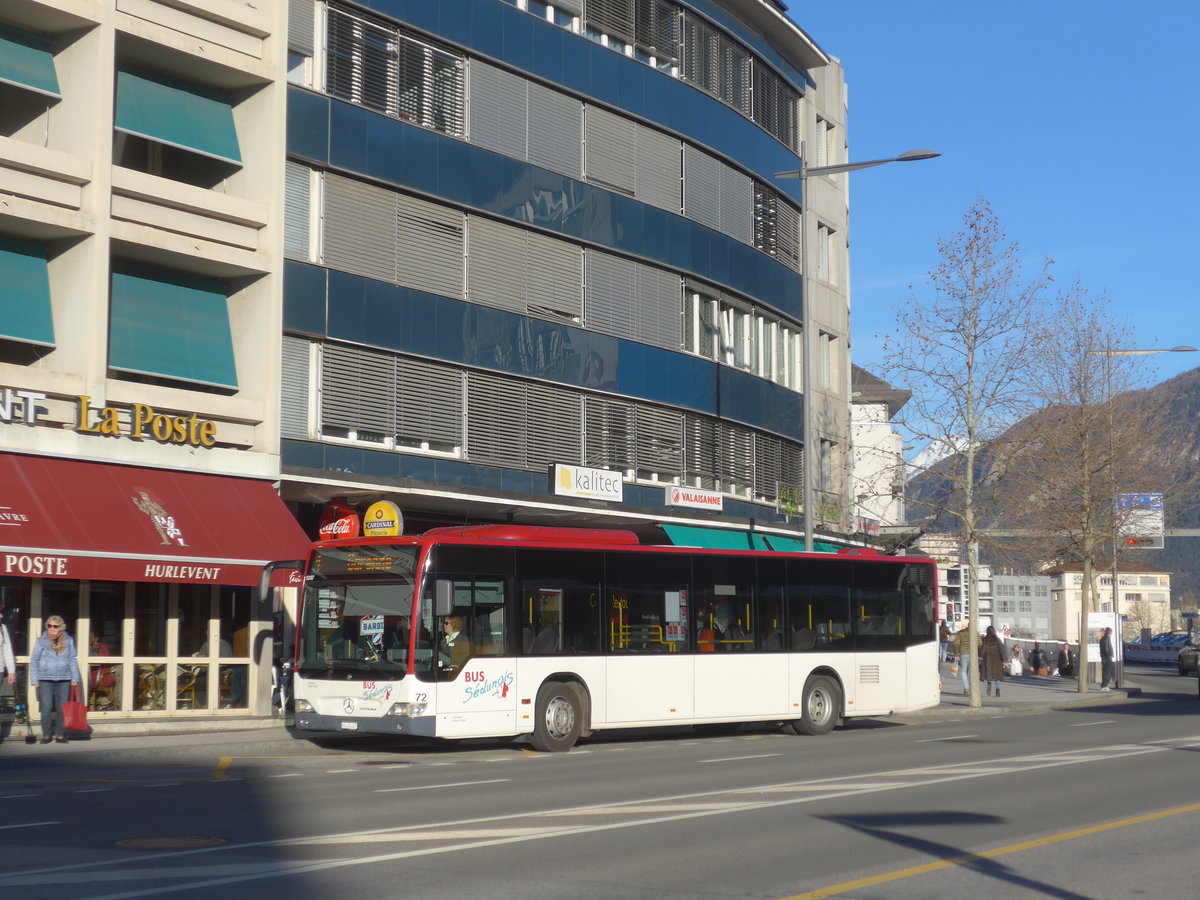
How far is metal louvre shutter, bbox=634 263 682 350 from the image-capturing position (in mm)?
34281

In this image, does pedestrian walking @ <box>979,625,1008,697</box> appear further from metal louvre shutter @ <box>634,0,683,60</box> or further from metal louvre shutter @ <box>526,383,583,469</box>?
metal louvre shutter @ <box>634,0,683,60</box>

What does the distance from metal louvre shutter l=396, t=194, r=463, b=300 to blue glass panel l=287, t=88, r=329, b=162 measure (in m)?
1.95

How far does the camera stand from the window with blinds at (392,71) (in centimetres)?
2764

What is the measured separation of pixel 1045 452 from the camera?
40438 mm

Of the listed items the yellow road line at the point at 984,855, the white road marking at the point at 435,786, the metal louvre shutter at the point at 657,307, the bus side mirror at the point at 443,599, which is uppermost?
the metal louvre shutter at the point at 657,307

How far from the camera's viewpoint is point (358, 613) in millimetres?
20484

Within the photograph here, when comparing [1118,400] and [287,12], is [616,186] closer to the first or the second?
[287,12]

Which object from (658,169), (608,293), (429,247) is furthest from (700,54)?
(429,247)

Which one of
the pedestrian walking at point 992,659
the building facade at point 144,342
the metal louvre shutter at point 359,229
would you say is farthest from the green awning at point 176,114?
the pedestrian walking at point 992,659

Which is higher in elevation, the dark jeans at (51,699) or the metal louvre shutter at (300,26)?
the metal louvre shutter at (300,26)

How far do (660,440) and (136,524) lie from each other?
589 inches

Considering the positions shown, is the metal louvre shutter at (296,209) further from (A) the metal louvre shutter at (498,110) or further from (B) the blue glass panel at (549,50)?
(B) the blue glass panel at (549,50)

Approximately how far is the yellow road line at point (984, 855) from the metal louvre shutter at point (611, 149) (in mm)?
22109

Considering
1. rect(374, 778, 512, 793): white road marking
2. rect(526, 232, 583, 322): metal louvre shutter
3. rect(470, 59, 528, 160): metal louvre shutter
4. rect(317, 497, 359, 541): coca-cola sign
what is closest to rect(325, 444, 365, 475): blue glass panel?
rect(317, 497, 359, 541): coca-cola sign
